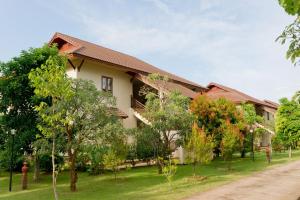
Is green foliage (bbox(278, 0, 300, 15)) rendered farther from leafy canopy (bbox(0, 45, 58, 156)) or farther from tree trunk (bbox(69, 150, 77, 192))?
leafy canopy (bbox(0, 45, 58, 156))

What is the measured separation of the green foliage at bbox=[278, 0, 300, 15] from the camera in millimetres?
3273

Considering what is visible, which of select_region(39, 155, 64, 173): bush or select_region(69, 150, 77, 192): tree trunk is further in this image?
select_region(39, 155, 64, 173): bush

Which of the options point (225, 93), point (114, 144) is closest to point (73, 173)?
point (114, 144)

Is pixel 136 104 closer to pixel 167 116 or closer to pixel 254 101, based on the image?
pixel 167 116

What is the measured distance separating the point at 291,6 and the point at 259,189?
11.9 meters

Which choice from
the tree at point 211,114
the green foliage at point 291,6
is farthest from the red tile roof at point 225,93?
the green foliage at point 291,6

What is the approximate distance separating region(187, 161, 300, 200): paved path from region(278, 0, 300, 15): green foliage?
31.7 feet

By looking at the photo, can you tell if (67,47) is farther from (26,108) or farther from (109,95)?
(109,95)

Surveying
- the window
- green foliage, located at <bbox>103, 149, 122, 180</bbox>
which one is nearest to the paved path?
green foliage, located at <bbox>103, 149, 122, 180</bbox>

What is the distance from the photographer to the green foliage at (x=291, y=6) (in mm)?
3273

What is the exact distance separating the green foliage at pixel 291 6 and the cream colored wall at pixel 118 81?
20608 millimetres

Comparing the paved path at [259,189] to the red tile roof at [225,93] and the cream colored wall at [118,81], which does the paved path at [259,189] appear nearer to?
the cream colored wall at [118,81]

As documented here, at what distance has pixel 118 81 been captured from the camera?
26.1 m

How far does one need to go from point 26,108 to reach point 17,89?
119 centimetres
